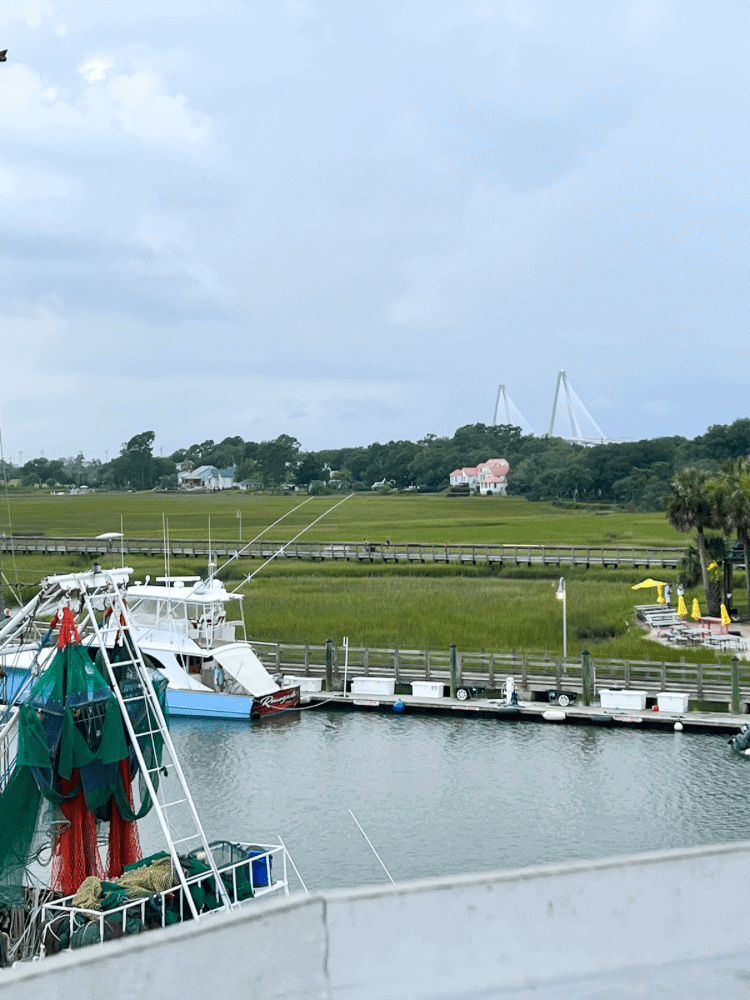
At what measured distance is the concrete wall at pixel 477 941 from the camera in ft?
22.6

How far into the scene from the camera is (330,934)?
7.23 metres

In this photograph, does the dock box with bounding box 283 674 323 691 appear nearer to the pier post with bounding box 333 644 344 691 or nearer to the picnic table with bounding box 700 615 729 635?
the pier post with bounding box 333 644 344 691

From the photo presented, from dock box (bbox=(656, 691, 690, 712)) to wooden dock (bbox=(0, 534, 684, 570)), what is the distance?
37.9 m

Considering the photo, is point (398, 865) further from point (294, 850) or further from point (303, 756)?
point (303, 756)

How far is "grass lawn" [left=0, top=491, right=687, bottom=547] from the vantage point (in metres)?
106

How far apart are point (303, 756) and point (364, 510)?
372ft

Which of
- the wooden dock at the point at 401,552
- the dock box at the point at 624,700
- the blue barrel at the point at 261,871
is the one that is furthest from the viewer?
the wooden dock at the point at 401,552

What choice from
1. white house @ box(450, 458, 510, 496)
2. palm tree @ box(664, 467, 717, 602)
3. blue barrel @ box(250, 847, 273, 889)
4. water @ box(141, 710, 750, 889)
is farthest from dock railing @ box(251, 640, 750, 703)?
white house @ box(450, 458, 510, 496)

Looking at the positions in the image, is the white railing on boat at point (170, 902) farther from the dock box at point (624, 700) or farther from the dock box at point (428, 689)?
the dock box at point (428, 689)

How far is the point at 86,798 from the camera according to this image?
16328 millimetres

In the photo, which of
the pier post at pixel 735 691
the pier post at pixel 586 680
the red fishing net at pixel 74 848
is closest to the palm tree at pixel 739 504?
the pier post at pixel 735 691

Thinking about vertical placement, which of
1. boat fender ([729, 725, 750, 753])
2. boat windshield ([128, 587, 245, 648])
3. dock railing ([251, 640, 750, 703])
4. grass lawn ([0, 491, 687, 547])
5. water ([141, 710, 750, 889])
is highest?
grass lawn ([0, 491, 687, 547])

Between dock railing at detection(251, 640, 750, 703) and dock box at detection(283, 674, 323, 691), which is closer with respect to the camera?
dock railing at detection(251, 640, 750, 703)

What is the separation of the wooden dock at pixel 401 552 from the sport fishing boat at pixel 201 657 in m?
29.7
